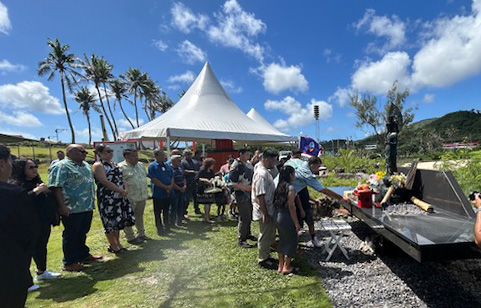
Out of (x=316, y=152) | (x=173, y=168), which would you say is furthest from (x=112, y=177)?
(x=316, y=152)

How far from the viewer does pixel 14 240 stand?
66.1 inches

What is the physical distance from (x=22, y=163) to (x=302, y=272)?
408 centimetres

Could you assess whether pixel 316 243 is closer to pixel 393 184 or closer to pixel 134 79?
pixel 393 184

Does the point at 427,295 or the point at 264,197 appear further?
the point at 264,197

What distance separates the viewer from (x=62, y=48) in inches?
1172

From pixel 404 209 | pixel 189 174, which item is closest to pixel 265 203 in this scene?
pixel 404 209

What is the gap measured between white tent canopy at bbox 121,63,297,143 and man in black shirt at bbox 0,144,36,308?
22.9 feet

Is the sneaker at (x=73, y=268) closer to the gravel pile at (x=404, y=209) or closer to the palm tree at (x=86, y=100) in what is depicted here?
the gravel pile at (x=404, y=209)

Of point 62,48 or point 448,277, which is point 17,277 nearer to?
point 448,277

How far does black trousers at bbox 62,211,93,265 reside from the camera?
3.57 meters

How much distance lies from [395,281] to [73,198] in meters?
4.39

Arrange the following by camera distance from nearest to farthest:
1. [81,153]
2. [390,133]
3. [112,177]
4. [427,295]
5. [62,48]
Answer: [427,295], [81,153], [112,177], [390,133], [62,48]

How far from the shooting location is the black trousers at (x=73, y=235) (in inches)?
140

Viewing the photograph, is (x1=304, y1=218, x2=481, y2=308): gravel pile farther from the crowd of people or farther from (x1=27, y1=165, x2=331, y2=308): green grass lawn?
the crowd of people
